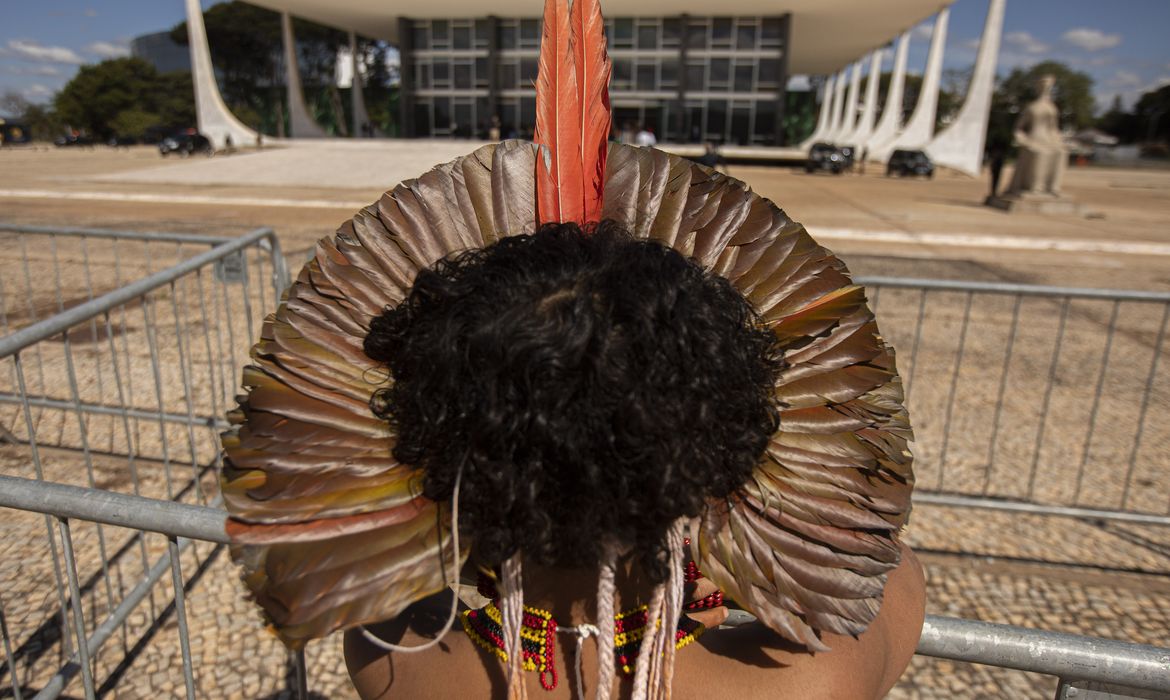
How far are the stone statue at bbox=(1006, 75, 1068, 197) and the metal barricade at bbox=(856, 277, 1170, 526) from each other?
39.9ft

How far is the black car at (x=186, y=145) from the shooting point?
3931 cm

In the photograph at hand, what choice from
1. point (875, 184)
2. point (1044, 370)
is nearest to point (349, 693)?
point (1044, 370)

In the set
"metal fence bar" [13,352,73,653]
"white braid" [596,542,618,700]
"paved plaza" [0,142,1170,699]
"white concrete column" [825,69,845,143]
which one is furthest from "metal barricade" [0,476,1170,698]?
"white concrete column" [825,69,845,143]

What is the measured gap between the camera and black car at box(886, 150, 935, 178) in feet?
107

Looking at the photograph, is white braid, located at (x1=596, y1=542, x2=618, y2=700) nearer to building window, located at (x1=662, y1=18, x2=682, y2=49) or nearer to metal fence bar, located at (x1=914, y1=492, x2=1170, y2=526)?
metal fence bar, located at (x1=914, y1=492, x2=1170, y2=526)

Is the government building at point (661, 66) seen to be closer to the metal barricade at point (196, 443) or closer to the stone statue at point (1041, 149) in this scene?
the stone statue at point (1041, 149)

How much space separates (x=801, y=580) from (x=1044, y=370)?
661 centimetres

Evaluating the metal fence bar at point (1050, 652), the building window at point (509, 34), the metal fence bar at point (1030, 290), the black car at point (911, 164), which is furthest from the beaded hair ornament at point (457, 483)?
the building window at point (509, 34)

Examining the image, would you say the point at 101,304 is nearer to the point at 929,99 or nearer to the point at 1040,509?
the point at 1040,509

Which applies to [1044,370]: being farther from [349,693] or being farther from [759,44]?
[759,44]

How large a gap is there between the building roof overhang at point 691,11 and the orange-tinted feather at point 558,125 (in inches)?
1484

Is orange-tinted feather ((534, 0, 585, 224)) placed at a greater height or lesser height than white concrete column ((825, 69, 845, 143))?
lesser

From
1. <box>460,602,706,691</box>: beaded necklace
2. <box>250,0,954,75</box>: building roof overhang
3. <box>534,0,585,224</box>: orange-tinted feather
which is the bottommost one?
<box>460,602,706,691</box>: beaded necklace

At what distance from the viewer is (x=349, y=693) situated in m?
2.66
